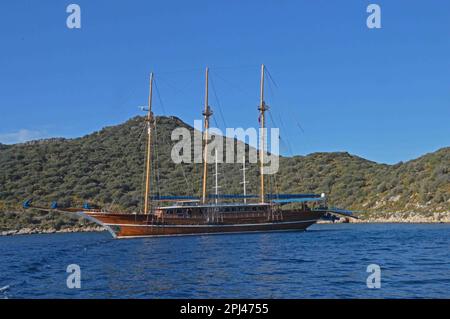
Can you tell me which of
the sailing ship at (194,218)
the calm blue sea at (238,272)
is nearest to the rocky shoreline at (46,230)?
the sailing ship at (194,218)

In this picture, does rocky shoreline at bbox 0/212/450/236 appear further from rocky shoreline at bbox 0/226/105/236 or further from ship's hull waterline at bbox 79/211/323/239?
ship's hull waterline at bbox 79/211/323/239

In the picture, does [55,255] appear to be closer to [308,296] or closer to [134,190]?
[308,296]

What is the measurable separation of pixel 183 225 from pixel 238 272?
34.8 m

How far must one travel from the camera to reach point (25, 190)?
88.9m

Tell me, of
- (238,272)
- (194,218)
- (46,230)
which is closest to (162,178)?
(46,230)

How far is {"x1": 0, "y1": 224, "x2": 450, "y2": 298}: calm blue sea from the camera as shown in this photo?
20391 mm

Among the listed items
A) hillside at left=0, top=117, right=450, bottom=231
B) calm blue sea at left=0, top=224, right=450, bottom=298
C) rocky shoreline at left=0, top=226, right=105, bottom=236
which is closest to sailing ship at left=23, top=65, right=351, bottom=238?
hillside at left=0, top=117, right=450, bottom=231

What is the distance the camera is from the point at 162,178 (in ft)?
336

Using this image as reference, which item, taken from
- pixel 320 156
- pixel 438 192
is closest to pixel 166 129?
pixel 320 156

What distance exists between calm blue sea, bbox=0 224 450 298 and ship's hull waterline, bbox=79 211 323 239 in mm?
16355

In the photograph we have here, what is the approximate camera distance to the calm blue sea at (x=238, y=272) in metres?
20.4

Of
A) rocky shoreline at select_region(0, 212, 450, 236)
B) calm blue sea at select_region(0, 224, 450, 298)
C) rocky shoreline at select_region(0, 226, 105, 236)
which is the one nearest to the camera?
calm blue sea at select_region(0, 224, 450, 298)
